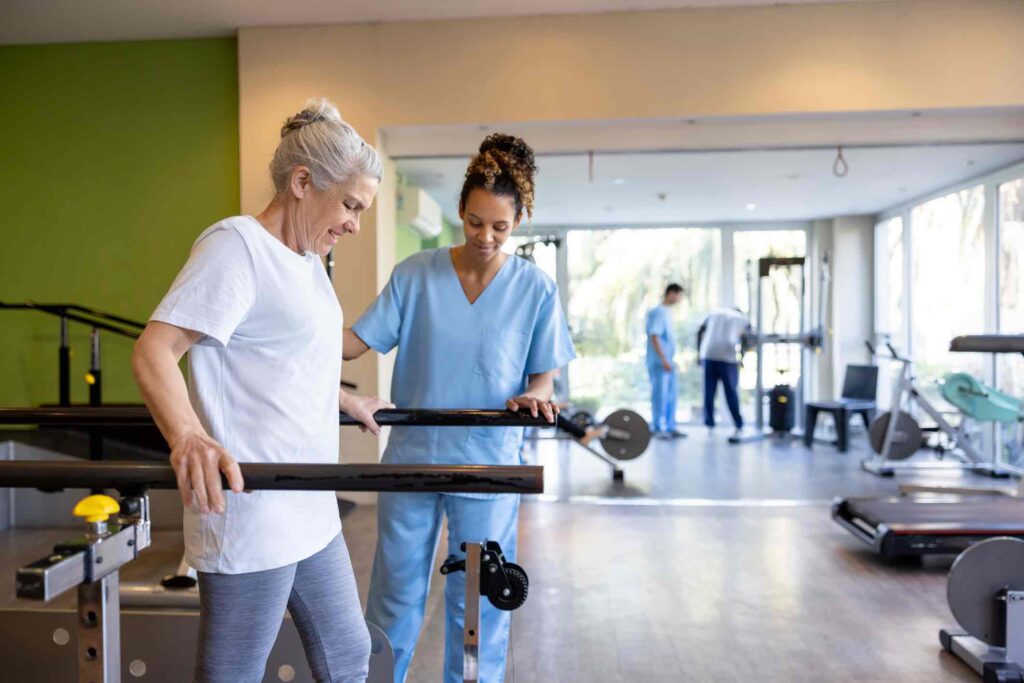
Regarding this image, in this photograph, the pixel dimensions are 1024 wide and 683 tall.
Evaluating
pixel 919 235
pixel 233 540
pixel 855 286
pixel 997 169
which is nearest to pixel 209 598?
pixel 233 540

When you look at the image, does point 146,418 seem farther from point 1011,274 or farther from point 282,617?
point 1011,274

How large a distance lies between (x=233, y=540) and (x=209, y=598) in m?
0.10

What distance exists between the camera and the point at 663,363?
789 centimetres

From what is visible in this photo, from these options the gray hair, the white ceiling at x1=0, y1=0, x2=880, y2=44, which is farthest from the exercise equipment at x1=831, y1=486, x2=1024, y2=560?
the gray hair

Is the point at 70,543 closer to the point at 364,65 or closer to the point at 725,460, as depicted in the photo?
the point at 364,65

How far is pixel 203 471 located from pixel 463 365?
91 cm

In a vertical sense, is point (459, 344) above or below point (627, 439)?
above

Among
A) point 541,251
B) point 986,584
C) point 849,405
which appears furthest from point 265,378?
point 849,405

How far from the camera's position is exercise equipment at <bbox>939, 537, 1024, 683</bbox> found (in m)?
2.48

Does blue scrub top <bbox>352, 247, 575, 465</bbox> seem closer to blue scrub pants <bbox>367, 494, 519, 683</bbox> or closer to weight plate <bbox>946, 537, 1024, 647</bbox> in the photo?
blue scrub pants <bbox>367, 494, 519, 683</bbox>

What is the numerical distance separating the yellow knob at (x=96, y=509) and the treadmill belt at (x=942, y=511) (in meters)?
3.45

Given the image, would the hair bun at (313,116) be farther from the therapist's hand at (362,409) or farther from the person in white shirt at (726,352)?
the person in white shirt at (726,352)

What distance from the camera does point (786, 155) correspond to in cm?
577

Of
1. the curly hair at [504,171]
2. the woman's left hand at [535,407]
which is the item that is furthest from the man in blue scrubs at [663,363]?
the woman's left hand at [535,407]
